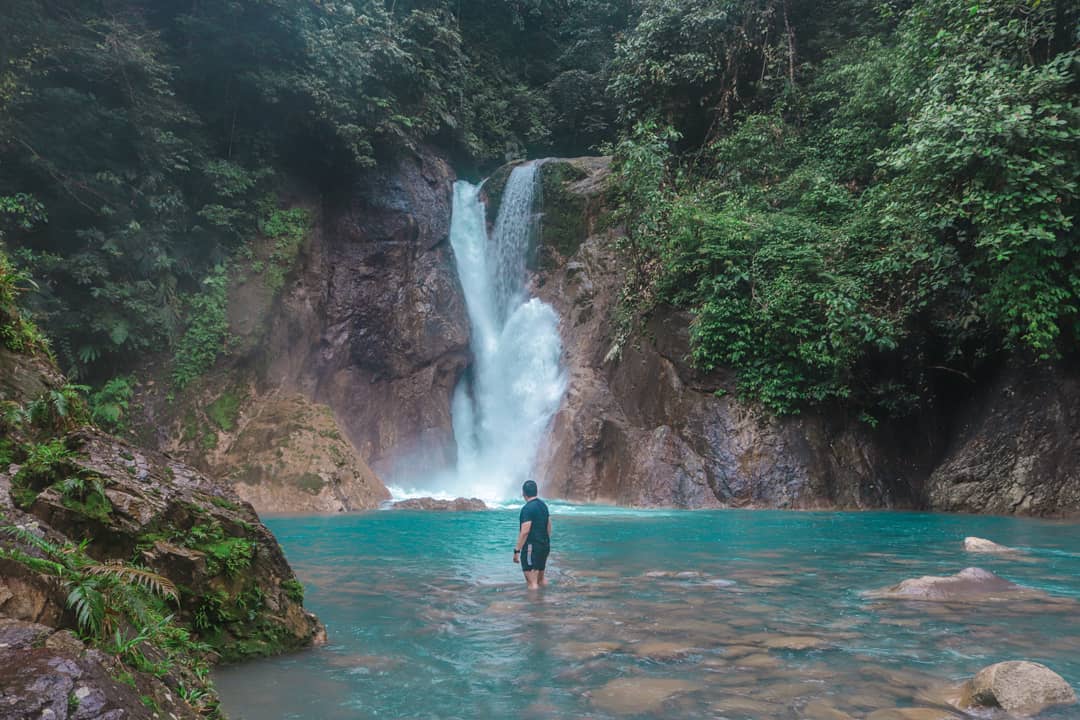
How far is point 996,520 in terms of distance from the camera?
13.0 meters

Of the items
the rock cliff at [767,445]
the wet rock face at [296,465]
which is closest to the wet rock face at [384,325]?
the wet rock face at [296,465]

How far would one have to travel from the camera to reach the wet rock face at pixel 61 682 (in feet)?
6.06

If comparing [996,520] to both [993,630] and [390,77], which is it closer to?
[993,630]

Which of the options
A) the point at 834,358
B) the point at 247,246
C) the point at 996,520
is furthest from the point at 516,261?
the point at 996,520

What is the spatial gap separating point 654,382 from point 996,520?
795 centimetres

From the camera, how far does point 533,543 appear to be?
23.7 feet

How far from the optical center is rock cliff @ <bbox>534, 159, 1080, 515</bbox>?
14.0 metres

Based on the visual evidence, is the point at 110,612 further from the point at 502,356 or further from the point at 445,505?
the point at 502,356

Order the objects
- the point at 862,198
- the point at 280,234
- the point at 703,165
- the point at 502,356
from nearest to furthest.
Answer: the point at 862,198 < the point at 280,234 < the point at 502,356 < the point at 703,165

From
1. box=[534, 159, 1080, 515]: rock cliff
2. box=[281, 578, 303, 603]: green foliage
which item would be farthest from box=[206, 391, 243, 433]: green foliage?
box=[281, 578, 303, 603]: green foliage

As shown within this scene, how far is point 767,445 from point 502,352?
9.71 metres

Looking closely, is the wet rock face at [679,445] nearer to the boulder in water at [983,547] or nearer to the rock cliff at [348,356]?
the rock cliff at [348,356]

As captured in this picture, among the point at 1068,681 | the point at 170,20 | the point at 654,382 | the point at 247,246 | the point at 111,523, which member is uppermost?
the point at 170,20

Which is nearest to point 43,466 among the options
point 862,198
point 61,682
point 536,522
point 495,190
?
point 61,682
